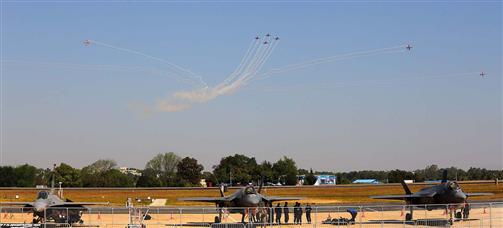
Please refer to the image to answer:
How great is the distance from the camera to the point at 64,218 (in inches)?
2167

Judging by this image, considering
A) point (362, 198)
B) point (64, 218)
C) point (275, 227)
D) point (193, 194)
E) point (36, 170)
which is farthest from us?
point (36, 170)

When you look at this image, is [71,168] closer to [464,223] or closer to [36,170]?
[36,170]

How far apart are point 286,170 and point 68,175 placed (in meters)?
59.2

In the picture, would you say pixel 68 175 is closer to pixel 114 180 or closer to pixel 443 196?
pixel 114 180

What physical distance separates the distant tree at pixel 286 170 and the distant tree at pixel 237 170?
6224mm

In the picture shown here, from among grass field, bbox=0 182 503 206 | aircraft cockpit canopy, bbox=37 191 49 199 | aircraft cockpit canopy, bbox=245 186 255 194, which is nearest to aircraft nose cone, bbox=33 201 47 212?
aircraft cockpit canopy, bbox=37 191 49 199

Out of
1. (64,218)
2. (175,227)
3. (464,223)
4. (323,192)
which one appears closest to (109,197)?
(323,192)

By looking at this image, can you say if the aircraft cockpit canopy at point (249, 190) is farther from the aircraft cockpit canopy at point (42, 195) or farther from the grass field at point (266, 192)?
the grass field at point (266, 192)

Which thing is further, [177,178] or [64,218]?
[177,178]

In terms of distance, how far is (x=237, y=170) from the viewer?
17450 centimetres

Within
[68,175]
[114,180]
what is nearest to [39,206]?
[68,175]

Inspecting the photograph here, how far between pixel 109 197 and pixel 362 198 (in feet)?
132

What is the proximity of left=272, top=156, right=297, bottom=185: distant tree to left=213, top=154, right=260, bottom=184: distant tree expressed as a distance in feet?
20.4

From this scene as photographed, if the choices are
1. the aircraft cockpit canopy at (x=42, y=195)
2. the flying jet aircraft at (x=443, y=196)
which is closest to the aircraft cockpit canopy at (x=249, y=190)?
the flying jet aircraft at (x=443, y=196)
